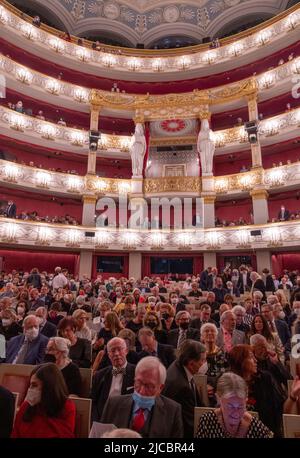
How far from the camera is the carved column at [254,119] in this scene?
16.0 metres

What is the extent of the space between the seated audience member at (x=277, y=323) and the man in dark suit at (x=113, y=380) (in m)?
2.30

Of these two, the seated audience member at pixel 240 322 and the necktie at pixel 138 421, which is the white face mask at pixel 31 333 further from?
the seated audience member at pixel 240 322

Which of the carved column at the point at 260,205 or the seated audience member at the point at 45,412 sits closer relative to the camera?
the seated audience member at the point at 45,412

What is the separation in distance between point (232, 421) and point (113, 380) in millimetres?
1318

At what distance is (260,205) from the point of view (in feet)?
50.3

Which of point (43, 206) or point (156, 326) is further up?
point (43, 206)

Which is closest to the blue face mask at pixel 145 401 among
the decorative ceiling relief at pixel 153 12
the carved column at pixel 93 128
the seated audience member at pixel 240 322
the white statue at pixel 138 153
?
the seated audience member at pixel 240 322

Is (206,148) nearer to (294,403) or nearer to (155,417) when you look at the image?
(294,403)

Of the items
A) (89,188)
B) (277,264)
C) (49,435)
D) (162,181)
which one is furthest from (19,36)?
(49,435)

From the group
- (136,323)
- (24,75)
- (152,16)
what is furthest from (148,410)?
(152,16)

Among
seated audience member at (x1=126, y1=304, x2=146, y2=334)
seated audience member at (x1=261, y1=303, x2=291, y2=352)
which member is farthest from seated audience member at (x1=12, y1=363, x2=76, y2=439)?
seated audience member at (x1=261, y1=303, x2=291, y2=352)

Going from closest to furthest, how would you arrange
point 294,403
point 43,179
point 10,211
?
point 294,403 → point 10,211 → point 43,179

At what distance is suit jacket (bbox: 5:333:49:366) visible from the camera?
357 centimetres

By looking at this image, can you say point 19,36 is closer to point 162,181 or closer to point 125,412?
point 162,181
